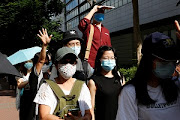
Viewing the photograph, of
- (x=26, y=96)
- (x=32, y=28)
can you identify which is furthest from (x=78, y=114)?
(x=32, y=28)

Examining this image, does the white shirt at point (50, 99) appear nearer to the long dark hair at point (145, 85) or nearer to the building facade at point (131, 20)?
the long dark hair at point (145, 85)

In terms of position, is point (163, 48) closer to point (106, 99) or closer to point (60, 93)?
point (60, 93)

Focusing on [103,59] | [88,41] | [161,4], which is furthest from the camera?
[161,4]

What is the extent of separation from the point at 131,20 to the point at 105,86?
18.1m

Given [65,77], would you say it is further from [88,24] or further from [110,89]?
[88,24]

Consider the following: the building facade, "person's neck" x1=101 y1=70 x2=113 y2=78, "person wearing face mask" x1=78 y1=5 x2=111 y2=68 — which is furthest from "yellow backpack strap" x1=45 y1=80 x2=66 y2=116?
the building facade

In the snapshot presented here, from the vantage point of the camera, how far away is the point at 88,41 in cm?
412

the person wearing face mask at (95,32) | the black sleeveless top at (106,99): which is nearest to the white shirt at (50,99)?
the black sleeveless top at (106,99)

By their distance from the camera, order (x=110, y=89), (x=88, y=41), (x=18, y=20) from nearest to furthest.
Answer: (x=110, y=89) < (x=88, y=41) < (x=18, y=20)

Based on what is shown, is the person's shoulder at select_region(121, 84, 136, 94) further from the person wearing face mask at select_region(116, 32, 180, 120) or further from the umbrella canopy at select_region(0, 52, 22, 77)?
the umbrella canopy at select_region(0, 52, 22, 77)

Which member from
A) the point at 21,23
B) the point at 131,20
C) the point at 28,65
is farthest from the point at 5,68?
the point at 131,20

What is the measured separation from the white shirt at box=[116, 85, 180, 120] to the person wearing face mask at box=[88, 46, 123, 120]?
107 cm

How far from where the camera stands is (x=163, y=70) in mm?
1816

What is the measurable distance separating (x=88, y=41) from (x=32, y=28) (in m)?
11.1
